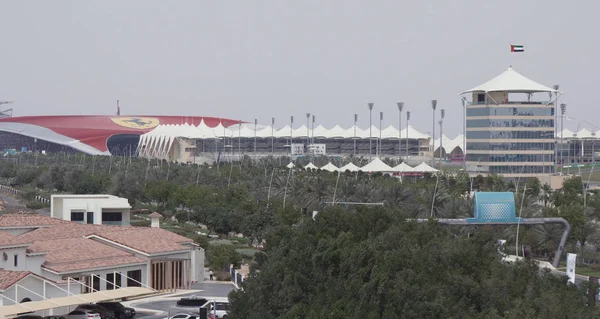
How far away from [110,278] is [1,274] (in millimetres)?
5384

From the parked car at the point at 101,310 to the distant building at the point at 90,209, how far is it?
23.1m

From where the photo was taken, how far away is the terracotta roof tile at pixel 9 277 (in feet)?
105

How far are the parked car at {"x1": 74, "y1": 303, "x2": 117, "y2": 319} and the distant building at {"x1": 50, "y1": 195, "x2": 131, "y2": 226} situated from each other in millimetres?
23102

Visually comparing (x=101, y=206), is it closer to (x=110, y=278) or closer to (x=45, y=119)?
(x=110, y=278)

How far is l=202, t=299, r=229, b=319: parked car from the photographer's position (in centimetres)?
3338

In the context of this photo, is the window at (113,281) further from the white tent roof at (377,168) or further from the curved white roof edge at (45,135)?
the curved white roof edge at (45,135)

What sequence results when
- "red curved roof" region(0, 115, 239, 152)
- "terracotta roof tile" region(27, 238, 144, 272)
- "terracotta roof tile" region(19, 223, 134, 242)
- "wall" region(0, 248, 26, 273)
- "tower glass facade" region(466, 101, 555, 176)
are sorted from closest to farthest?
"wall" region(0, 248, 26, 273) < "terracotta roof tile" region(27, 238, 144, 272) < "terracotta roof tile" region(19, 223, 134, 242) < "tower glass facade" region(466, 101, 555, 176) < "red curved roof" region(0, 115, 239, 152)

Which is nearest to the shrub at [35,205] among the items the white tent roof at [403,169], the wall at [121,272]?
the white tent roof at [403,169]

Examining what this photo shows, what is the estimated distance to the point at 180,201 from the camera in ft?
231

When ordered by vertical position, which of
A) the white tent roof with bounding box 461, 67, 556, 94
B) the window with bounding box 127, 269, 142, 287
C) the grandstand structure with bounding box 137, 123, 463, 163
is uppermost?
the white tent roof with bounding box 461, 67, 556, 94

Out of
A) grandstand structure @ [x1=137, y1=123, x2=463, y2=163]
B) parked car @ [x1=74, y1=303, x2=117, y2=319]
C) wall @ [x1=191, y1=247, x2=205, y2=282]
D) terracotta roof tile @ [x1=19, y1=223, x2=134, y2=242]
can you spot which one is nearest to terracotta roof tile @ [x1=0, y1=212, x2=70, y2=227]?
terracotta roof tile @ [x1=19, y1=223, x2=134, y2=242]

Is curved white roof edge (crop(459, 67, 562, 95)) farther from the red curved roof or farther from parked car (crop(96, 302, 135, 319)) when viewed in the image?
the red curved roof

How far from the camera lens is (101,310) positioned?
109ft

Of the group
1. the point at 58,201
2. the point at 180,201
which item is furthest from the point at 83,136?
the point at 58,201
